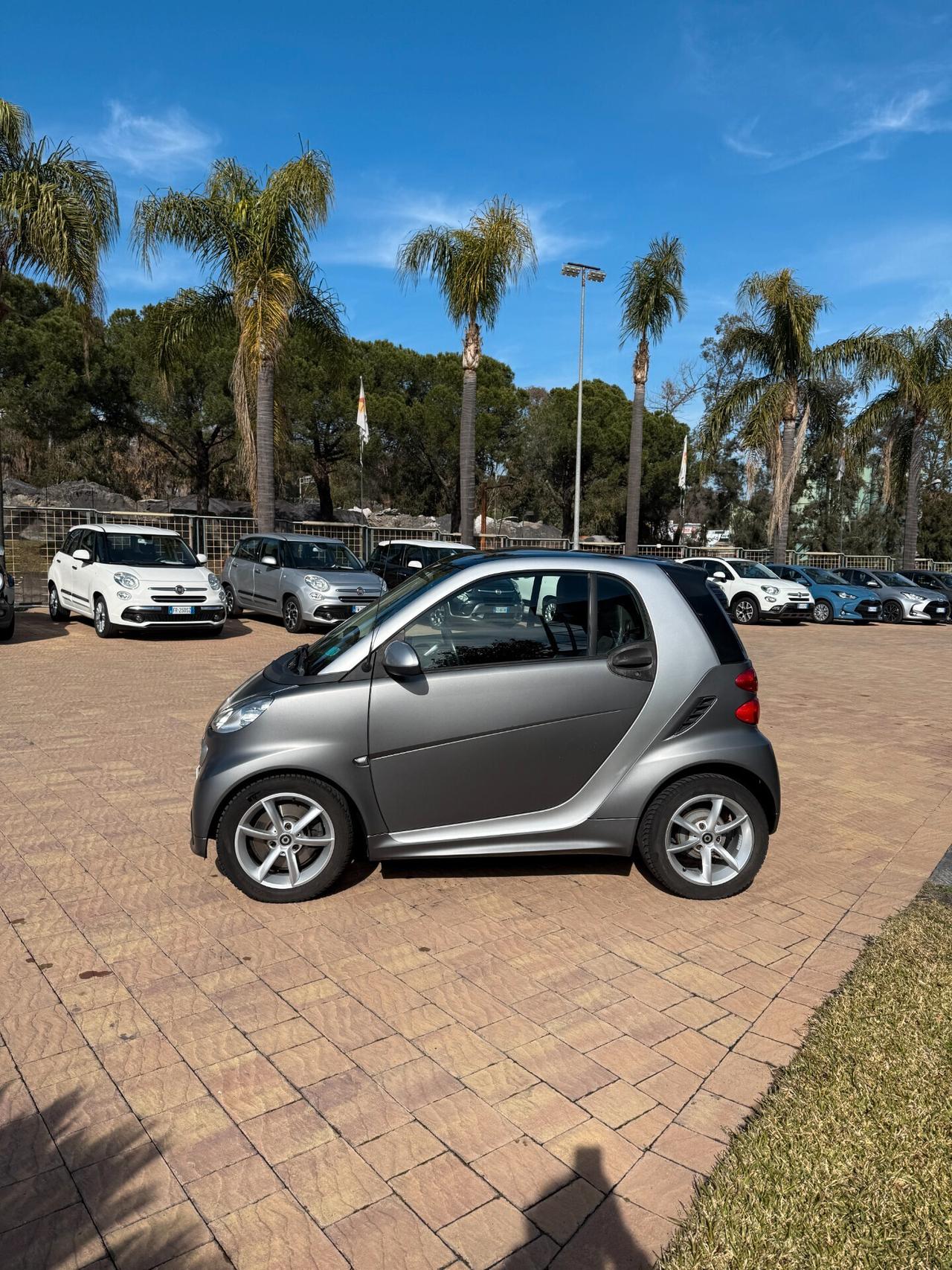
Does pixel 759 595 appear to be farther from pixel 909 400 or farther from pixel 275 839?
pixel 275 839

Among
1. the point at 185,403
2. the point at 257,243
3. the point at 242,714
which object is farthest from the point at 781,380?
the point at 242,714

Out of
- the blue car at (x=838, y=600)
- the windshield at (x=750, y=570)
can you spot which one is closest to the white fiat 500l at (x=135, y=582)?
the windshield at (x=750, y=570)

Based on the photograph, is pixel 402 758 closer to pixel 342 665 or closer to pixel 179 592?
pixel 342 665

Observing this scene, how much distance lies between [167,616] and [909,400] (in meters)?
26.6

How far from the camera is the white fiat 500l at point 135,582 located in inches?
529

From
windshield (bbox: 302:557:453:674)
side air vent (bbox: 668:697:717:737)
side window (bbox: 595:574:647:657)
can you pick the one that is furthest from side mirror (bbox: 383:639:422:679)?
side air vent (bbox: 668:697:717:737)

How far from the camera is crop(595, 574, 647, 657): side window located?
4375 millimetres

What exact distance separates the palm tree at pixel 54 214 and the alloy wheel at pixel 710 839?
1579 cm

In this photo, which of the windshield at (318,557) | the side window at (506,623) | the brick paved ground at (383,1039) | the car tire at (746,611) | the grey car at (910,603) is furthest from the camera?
the grey car at (910,603)

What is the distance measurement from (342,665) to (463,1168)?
2312mm

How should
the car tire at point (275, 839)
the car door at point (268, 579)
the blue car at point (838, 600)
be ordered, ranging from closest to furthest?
the car tire at point (275, 839) → the car door at point (268, 579) → the blue car at point (838, 600)

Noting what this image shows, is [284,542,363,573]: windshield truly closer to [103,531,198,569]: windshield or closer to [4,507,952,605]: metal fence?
[103,531,198,569]: windshield

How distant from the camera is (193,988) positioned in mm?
3473

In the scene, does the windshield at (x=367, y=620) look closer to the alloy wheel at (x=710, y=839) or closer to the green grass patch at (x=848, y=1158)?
the alloy wheel at (x=710, y=839)
